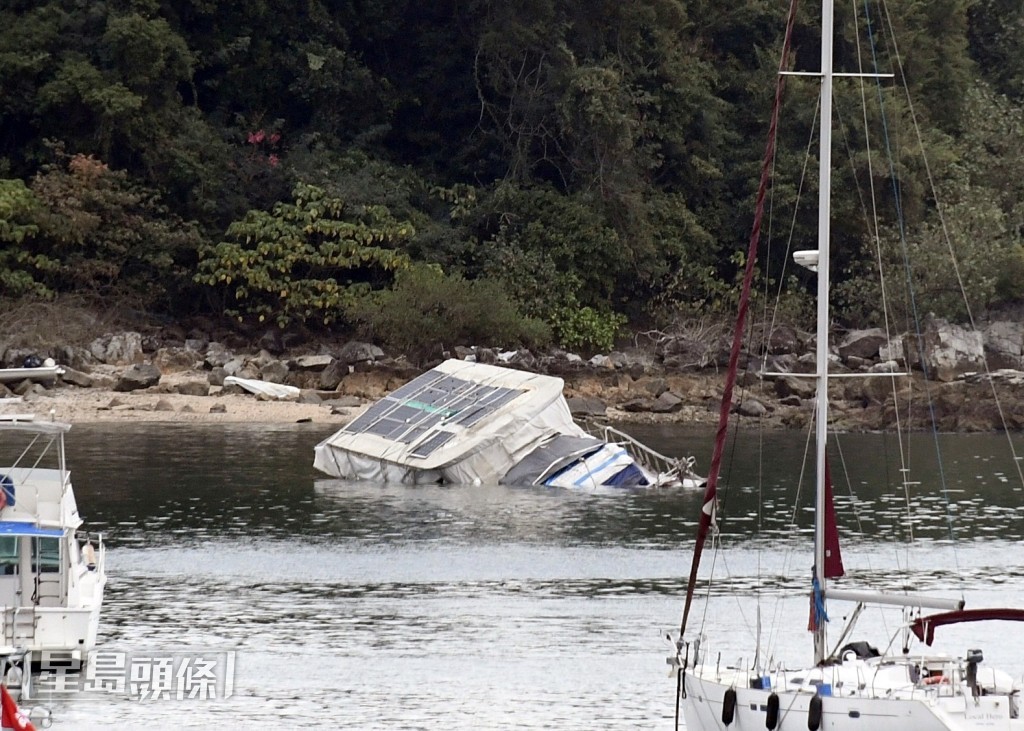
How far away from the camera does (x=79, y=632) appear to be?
90.2ft

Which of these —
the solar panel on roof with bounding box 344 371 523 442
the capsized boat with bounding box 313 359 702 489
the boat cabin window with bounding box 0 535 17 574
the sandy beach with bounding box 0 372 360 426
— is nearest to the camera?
the boat cabin window with bounding box 0 535 17 574

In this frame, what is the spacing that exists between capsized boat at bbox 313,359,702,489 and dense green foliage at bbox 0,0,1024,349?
1502 centimetres

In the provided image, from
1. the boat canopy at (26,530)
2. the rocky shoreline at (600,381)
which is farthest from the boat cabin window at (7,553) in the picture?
the rocky shoreline at (600,381)

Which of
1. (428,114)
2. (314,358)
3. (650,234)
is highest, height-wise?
(428,114)

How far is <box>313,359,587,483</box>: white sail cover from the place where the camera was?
52094 mm

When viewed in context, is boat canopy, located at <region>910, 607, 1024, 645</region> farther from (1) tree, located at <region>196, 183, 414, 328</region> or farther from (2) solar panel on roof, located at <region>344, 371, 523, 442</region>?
(1) tree, located at <region>196, 183, 414, 328</region>

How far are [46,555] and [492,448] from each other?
2452 centimetres

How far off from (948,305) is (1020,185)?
A: 1050 centimetres

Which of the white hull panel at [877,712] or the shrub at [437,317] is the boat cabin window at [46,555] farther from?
the shrub at [437,317]

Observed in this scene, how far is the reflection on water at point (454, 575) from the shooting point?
2878cm

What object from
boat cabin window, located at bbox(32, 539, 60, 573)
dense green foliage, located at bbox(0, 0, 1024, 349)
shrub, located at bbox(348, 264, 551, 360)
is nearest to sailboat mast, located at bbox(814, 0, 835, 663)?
boat cabin window, located at bbox(32, 539, 60, 573)

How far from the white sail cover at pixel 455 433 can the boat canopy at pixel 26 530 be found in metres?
24.0

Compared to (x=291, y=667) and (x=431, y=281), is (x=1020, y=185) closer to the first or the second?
(x=431, y=281)

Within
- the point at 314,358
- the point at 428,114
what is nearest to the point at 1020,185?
the point at 428,114
